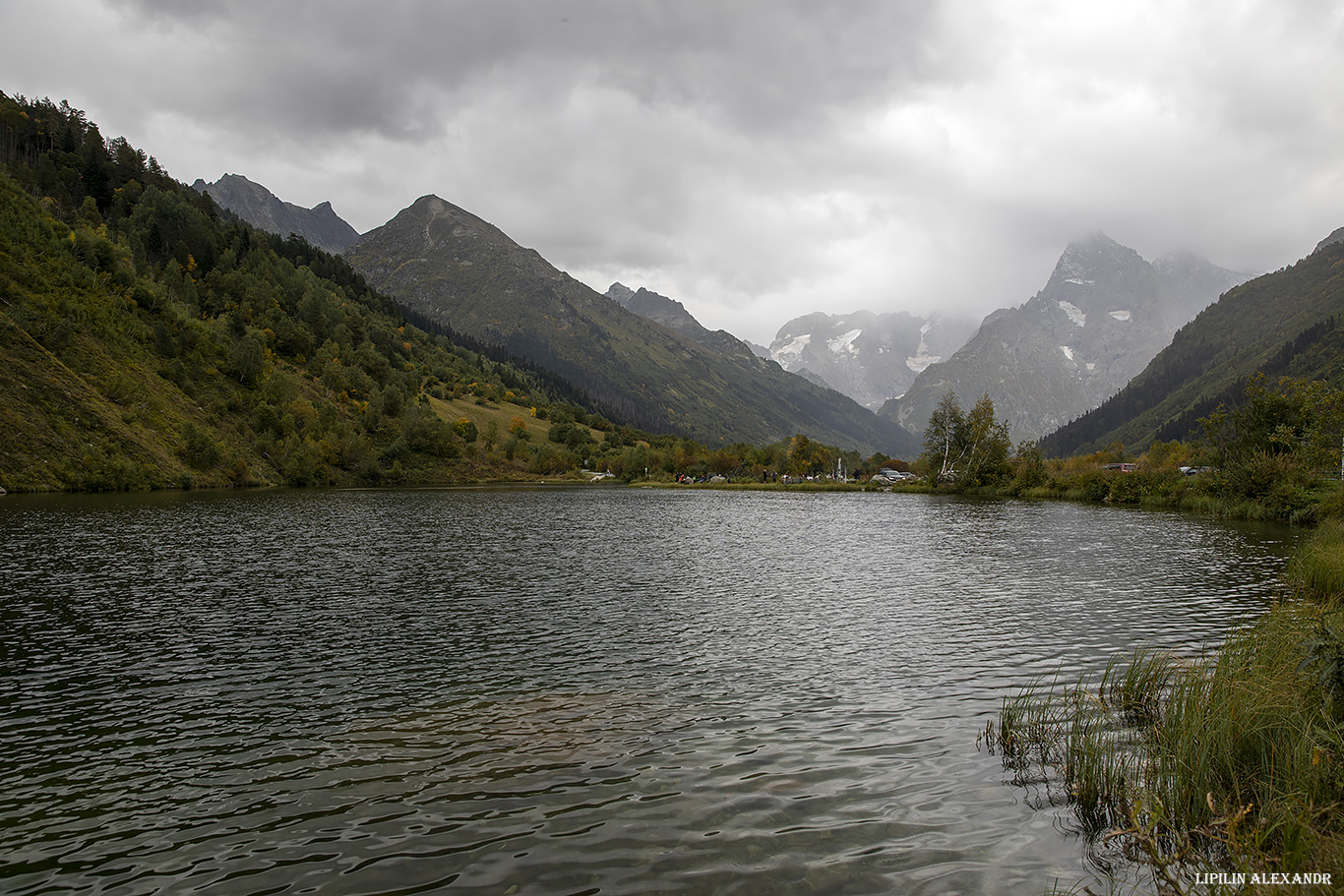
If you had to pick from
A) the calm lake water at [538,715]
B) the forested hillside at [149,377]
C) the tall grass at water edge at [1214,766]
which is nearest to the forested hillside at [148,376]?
the forested hillside at [149,377]

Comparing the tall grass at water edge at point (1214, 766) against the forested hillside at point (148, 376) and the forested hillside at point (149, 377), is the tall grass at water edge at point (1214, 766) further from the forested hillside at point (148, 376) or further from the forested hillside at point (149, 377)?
the forested hillside at point (148, 376)

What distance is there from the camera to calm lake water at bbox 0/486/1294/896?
35.9 ft

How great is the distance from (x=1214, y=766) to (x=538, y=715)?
578 inches

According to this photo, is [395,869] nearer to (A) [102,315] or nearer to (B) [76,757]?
(B) [76,757]

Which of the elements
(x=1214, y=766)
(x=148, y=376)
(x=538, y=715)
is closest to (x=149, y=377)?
(x=148, y=376)

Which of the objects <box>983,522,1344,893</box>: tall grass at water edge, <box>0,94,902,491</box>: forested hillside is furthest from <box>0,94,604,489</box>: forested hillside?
<box>983,522,1344,893</box>: tall grass at water edge

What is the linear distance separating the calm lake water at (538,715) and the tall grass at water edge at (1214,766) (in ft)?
3.38

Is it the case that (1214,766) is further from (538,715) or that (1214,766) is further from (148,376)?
(148,376)

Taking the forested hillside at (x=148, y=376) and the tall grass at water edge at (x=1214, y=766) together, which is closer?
the tall grass at water edge at (x=1214, y=766)

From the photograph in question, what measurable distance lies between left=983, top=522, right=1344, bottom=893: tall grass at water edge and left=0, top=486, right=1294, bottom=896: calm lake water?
1.03 m

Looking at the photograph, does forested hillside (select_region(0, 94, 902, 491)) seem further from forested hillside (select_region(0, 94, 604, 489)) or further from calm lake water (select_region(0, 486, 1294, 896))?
calm lake water (select_region(0, 486, 1294, 896))

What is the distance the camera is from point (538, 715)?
17.7 m

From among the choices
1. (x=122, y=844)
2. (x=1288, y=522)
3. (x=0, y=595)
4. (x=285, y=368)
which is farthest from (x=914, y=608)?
(x=285, y=368)

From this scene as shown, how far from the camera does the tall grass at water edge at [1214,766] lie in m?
9.54
